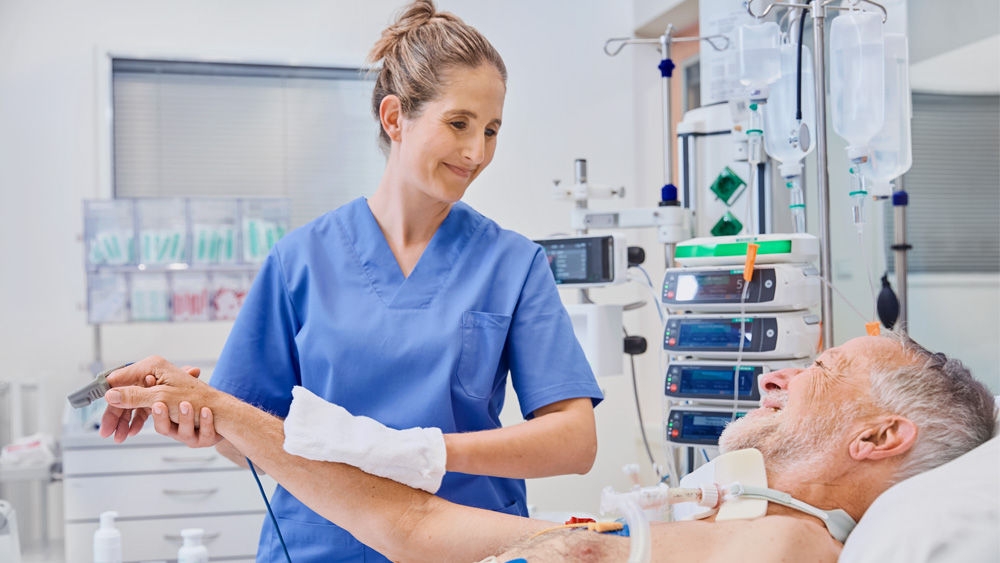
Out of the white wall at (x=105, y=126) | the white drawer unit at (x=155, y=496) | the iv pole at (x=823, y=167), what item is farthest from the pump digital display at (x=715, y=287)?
the white wall at (x=105, y=126)

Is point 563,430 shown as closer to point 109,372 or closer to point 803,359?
point 109,372

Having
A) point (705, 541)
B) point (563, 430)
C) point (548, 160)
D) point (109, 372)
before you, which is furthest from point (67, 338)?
point (705, 541)

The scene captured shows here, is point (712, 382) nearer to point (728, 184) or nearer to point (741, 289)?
point (741, 289)

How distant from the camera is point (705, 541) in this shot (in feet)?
3.66

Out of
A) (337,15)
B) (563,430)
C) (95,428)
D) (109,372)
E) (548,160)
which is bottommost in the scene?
(95,428)

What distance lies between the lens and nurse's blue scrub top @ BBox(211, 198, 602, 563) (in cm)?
130

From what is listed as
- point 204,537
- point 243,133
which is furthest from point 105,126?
point 204,537

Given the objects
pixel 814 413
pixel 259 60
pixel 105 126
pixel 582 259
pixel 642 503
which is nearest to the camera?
pixel 642 503

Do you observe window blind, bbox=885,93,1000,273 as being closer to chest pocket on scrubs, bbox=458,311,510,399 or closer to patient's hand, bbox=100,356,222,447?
chest pocket on scrubs, bbox=458,311,510,399

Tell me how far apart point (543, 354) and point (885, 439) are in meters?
0.48

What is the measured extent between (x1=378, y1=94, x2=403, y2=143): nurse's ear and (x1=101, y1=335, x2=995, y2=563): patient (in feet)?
1.52

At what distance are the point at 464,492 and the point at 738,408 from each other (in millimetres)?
1002

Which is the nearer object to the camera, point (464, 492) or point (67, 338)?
point (464, 492)

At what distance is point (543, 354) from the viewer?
134 centimetres
